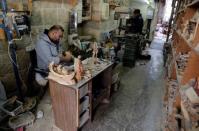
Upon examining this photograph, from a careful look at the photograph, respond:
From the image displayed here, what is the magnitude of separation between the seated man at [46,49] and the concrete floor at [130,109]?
1.87 ft

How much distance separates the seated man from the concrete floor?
57cm

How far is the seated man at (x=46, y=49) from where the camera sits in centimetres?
241

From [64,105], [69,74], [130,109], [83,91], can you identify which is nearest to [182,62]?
[130,109]

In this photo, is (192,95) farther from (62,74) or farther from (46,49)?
(46,49)

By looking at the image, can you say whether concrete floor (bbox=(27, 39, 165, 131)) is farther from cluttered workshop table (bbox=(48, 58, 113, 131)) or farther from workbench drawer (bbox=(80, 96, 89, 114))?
workbench drawer (bbox=(80, 96, 89, 114))

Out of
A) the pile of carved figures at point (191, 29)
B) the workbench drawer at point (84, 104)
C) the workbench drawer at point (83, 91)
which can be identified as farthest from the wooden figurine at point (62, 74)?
the pile of carved figures at point (191, 29)

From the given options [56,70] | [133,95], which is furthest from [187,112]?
[133,95]

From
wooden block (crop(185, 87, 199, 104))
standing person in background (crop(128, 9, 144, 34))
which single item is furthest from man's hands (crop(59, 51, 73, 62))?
standing person in background (crop(128, 9, 144, 34))

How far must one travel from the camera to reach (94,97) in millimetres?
2373

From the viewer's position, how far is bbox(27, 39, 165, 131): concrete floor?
2.23 meters

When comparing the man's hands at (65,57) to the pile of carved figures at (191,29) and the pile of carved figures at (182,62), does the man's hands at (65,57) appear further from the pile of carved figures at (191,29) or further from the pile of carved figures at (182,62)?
the pile of carved figures at (191,29)

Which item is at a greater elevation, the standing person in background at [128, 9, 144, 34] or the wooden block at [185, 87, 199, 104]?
the standing person in background at [128, 9, 144, 34]

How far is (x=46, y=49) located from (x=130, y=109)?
5.20 feet

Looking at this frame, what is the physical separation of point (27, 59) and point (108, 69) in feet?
4.54
